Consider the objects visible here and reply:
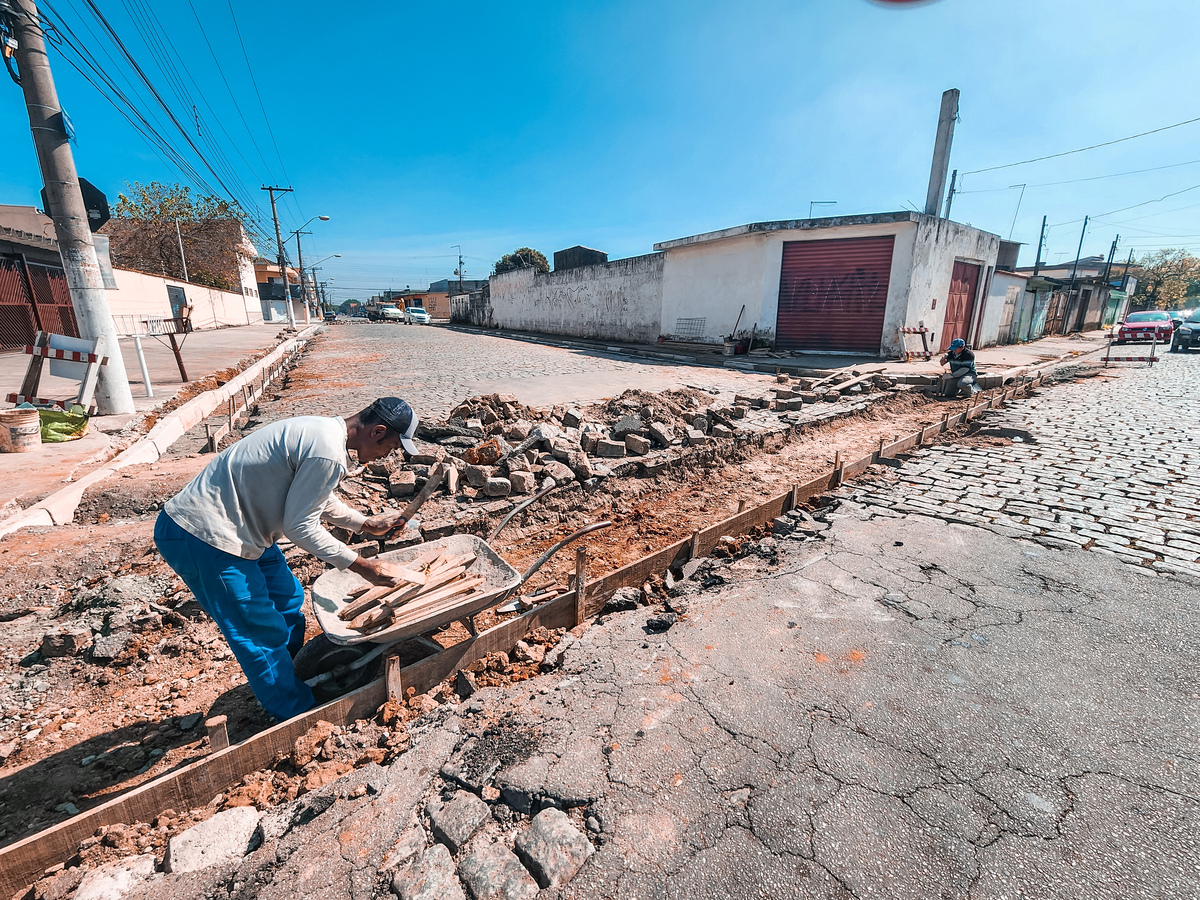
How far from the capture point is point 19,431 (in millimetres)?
5953

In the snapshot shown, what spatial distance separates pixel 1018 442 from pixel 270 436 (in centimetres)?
961

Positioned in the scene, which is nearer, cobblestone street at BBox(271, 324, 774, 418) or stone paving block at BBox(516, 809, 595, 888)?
stone paving block at BBox(516, 809, 595, 888)

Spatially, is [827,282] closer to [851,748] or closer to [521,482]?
[521,482]

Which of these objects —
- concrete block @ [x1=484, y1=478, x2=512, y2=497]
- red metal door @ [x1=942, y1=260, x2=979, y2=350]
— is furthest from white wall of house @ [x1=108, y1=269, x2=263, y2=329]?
red metal door @ [x1=942, y1=260, x2=979, y2=350]

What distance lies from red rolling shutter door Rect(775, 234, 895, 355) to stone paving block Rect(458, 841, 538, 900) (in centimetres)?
1752

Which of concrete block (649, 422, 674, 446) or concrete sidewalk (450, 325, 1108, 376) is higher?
concrete sidewalk (450, 325, 1108, 376)

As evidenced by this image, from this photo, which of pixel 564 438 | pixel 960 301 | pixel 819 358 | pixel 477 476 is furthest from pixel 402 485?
pixel 960 301

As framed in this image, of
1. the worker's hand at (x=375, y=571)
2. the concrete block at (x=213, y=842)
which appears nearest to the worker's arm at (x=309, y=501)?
the worker's hand at (x=375, y=571)

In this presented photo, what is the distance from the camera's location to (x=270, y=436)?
8.15 feet

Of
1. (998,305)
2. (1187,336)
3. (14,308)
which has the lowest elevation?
(1187,336)

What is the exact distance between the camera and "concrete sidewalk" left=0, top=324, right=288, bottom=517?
497cm

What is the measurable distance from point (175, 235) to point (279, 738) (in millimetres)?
43383

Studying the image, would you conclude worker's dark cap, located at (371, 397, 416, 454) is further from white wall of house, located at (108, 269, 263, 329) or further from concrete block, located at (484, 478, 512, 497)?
white wall of house, located at (108, 269, 263, 329)

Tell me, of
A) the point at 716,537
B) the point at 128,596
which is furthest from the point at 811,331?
the point at 128,596
